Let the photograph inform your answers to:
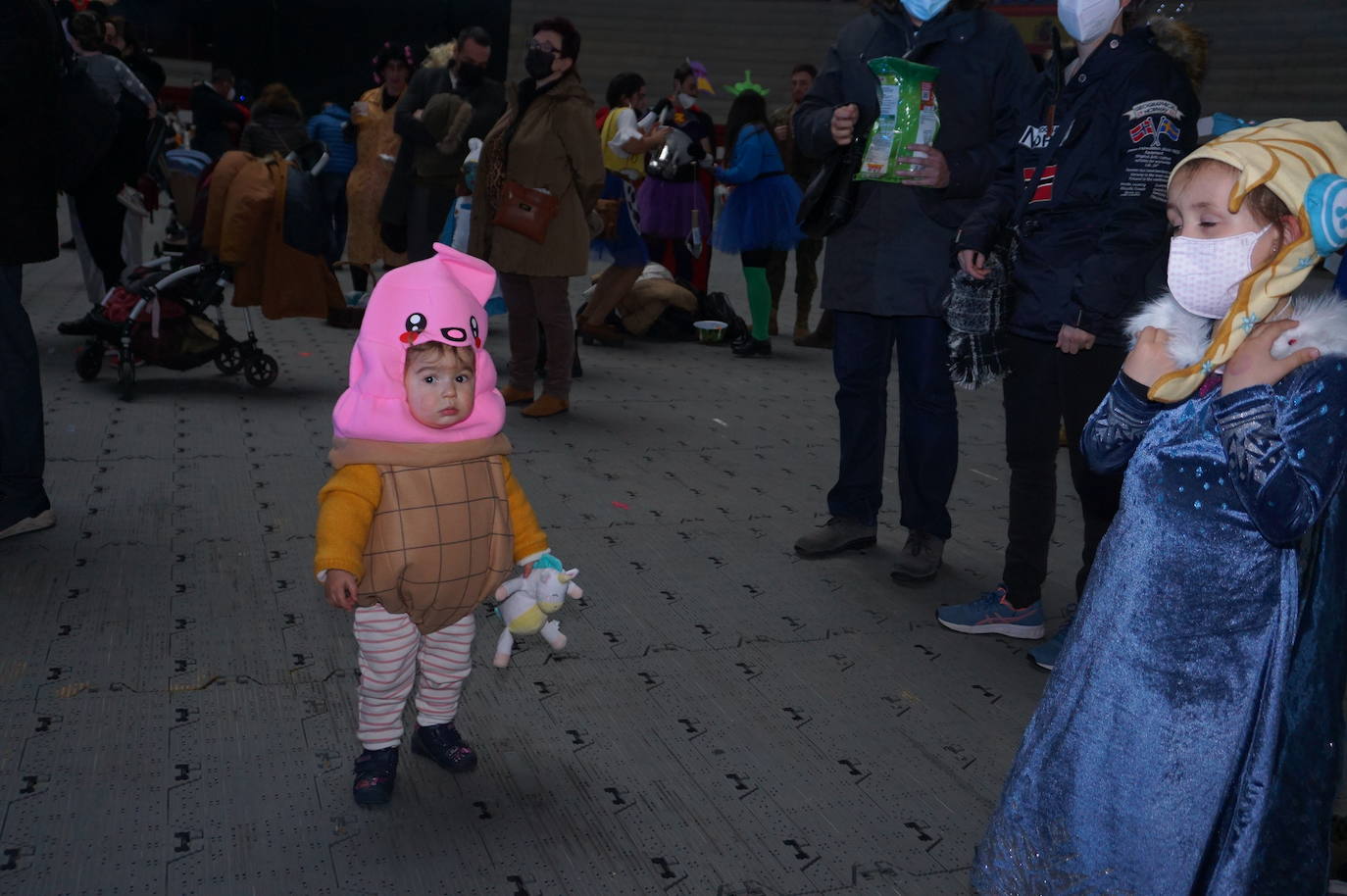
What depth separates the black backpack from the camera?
4156 millimetres

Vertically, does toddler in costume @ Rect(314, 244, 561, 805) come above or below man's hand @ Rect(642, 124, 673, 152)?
below

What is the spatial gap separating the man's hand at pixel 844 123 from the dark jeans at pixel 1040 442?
2.80 feet

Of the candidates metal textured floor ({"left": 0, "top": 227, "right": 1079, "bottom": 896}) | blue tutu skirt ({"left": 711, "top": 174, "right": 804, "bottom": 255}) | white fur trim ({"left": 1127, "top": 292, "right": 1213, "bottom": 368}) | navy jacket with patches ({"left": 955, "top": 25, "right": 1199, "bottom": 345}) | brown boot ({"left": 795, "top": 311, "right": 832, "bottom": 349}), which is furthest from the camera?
brown boot ({"left": 795, "top": 311, "right": 832, "bottom": 349})

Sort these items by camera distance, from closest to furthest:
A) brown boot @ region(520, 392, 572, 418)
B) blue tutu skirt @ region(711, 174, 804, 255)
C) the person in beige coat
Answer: the person in beige coat, brown boot @ region(520, 392, 572, 418), blue tutu skirt @ region(711, 174, 804, 255)

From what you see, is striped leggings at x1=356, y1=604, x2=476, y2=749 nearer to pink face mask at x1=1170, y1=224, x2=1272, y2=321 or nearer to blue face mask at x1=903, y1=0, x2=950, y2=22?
pink face mask at x1=1170, y1=224, x2=1272, y2=321

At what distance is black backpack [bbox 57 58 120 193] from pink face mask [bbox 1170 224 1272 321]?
3.66 m

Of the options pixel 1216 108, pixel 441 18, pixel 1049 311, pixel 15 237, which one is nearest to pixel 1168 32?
pixel 1049 311

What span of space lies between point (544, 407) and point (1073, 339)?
332cm

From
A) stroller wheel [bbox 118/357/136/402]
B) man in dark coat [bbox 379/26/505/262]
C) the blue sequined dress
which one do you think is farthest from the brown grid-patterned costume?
man in dark coat [bbox 379/26/505/262]

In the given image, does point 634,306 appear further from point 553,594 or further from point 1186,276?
point 1186,276

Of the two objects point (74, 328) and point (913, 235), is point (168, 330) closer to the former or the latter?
point (74, 328)

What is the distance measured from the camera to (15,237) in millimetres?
3914

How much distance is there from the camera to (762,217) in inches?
315

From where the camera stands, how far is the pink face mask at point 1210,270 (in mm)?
1779
